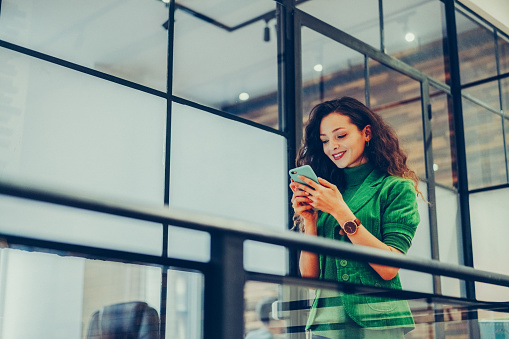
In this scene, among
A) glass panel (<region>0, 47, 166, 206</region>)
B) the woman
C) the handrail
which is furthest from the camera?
glass panel (<region>0, 47, 166, 206</region>)

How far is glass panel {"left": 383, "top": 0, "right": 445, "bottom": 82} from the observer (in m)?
4.18

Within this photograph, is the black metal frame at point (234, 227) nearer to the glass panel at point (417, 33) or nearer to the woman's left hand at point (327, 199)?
the glass panel at point (417, 33)

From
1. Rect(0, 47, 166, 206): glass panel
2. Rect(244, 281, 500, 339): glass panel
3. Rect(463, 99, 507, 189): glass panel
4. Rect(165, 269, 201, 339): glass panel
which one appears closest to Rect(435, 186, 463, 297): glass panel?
Rect(463, 99, 507, 189): glass panel

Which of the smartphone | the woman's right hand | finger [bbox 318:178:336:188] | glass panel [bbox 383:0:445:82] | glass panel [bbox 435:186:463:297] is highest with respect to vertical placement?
glass panel [bbox 383:0:445:82]

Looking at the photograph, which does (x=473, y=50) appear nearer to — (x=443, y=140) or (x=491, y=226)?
(x=443, y=140)

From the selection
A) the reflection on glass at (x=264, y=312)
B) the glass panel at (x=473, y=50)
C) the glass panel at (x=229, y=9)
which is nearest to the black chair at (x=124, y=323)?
the reflection on glass at (x=264, y=312)

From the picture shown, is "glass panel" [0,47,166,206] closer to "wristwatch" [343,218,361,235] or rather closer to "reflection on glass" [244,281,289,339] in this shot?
"wristwatch" [343,218,361,235]

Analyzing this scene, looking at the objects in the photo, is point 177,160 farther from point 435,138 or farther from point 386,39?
point 435,138

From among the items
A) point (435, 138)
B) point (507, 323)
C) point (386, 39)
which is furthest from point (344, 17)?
point (507, 323)

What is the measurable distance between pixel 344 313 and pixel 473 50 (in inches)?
161

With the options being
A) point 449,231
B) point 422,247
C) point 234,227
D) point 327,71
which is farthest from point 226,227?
point 449,231

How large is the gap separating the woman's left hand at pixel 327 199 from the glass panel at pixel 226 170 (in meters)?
0.85

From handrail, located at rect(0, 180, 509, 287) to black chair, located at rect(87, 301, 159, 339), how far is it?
0.15 m

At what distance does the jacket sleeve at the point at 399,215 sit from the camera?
1.67m
